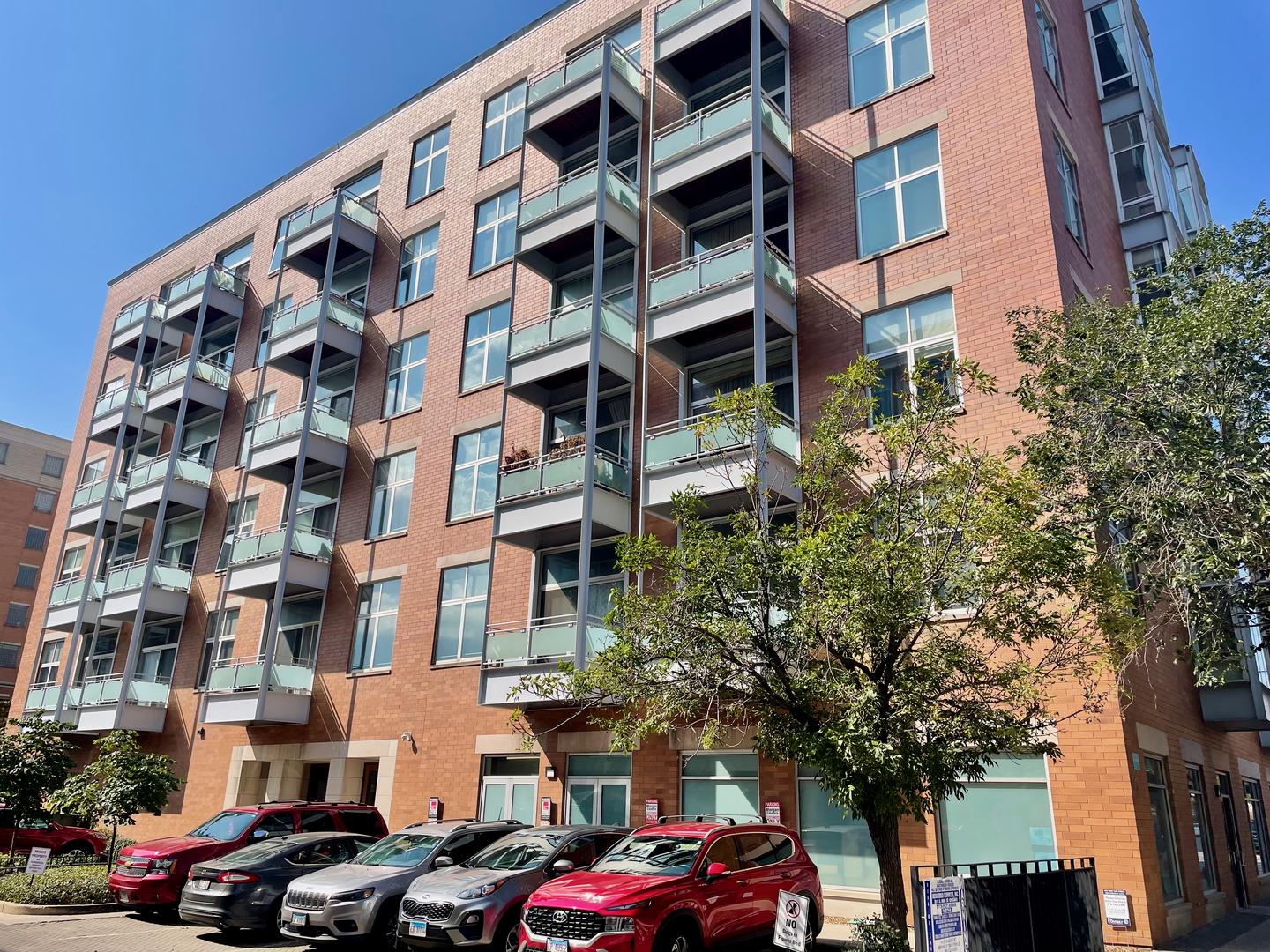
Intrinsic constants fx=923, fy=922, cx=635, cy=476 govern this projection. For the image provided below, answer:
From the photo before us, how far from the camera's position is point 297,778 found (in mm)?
24641

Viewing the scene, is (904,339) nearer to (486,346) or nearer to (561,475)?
(561,475)

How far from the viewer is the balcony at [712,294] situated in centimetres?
1861

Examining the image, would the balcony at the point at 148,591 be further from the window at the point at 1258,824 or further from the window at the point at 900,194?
the window at the point at 1258,824

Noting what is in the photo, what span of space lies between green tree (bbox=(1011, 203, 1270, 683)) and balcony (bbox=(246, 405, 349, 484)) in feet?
63.5

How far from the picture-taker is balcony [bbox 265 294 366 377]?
90.2ft

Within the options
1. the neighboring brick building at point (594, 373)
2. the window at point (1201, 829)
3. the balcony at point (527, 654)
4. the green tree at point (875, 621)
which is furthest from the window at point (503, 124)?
the window at point (1201, 829)

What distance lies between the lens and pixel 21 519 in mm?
59188

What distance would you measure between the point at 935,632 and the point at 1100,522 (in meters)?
3.49

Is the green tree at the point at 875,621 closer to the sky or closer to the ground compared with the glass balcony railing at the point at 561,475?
closer to the ground

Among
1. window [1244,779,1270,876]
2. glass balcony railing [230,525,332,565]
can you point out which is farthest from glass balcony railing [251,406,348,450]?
window [1244,779,1270,876]

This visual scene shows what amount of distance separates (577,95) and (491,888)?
1830 cm

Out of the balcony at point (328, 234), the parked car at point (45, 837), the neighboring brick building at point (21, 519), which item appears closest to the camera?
the parked car at point (45, 837)

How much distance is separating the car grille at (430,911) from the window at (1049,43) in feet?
61.9

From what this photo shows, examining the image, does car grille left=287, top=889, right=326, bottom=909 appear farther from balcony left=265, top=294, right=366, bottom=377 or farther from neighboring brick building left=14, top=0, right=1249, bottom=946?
balcony left=265, top=294, right=366, bottom=377
